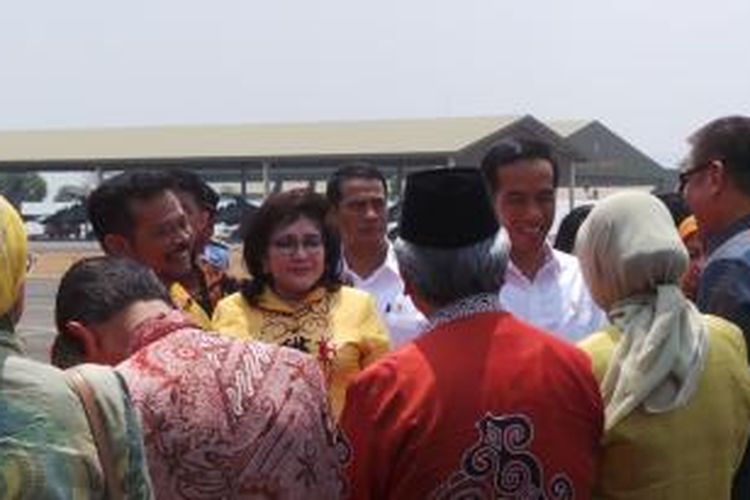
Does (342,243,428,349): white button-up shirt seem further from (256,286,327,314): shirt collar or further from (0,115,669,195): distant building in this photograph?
(0,115,669,195): distant building

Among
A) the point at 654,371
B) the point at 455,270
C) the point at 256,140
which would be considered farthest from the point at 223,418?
the point at 256,140

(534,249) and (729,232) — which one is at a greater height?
(729,232)

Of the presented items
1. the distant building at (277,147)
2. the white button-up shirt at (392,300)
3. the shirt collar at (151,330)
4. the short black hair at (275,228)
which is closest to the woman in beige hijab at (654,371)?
the shirt collar at (151,330)

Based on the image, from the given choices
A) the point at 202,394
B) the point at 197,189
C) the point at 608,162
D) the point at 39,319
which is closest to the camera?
the point at 202,394

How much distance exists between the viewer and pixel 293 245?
468 cm

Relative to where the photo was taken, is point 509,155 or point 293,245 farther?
point 509,155

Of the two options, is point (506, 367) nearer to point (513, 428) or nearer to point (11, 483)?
point (513, 428)

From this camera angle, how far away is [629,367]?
10.5 feet

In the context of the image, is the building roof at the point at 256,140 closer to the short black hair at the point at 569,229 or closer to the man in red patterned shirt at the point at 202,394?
the short black hair at the point at 569,229

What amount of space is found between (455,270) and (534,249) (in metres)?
1.93

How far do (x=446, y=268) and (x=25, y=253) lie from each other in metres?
1.04

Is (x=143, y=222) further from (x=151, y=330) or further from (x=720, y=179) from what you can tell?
(x=720, y=179)

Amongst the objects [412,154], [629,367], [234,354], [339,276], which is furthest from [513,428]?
[412,154]

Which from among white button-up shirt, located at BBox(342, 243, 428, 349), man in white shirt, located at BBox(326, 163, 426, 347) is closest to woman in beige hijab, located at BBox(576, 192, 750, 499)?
white button-up shirt, located at BBox(342, 243, 428, 349)
